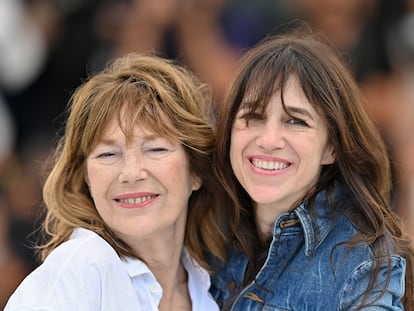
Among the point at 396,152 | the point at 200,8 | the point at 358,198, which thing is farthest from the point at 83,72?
the point at 358,198

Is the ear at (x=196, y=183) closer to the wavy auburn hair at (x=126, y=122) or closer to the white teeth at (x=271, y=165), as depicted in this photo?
the wavy auburn hair at (x=126, y=122)

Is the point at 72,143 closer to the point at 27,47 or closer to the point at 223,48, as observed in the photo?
the point at 223,48

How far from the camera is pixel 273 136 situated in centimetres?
270

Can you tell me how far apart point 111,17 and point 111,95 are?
2.19 meters

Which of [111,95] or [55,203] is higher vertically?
[111,95]

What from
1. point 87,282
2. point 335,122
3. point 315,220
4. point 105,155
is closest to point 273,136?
point 335,122

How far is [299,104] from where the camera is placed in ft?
8.84

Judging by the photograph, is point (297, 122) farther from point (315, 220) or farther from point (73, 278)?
point (73, 278)

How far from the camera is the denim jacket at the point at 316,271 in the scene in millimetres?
2611

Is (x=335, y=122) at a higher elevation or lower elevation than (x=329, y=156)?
higher

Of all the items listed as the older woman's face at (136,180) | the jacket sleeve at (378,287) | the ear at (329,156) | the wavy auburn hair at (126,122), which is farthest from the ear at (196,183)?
the jacket sleeve at (378,287)

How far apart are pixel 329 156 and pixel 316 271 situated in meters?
0.40

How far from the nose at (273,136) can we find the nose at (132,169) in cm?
40

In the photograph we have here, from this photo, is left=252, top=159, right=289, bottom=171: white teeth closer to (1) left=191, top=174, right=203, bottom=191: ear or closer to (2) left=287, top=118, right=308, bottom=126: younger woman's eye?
(2) left=287, top=118, right=308, bottom=126: younger woman's eye
